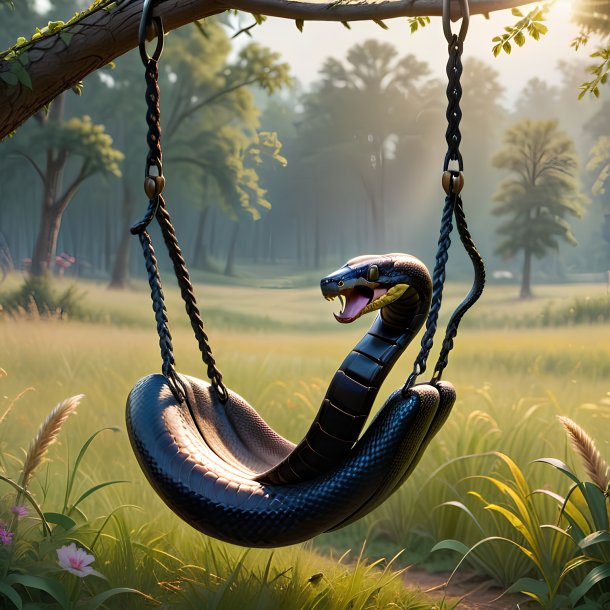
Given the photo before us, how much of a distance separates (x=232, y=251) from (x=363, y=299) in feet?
16.9

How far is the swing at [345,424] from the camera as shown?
4.29 feet

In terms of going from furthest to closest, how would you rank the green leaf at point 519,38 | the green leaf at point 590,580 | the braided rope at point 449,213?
the green leaf at point 590,580, the green leaf at point 519,38, the braided rope at point 449,213

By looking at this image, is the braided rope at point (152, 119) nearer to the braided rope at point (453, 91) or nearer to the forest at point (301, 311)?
the forest at point (301, 311)

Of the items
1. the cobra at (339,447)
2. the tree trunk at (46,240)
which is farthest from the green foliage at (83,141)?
the cobra at (339,447)

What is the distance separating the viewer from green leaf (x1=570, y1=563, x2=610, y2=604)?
233 cm

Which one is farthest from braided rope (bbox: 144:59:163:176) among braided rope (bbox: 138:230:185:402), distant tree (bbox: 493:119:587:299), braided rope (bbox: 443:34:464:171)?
distant tree (bbox: 493:119:587:299)

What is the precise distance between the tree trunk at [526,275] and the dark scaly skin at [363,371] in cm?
397

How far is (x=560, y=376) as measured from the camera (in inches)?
161

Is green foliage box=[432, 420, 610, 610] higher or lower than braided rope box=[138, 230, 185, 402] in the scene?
lower

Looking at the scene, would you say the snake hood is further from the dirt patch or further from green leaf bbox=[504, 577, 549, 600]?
the dirt patch

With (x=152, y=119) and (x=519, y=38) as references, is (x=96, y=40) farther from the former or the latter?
(x=519, y=38)

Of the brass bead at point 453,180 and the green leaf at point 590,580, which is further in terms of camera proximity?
the green leaf at point 590,580

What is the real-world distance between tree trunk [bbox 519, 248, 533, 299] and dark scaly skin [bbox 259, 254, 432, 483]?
13.0ft

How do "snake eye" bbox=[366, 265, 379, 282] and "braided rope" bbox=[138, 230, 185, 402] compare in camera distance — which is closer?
"snake eye" bbox=[366, 265, 379, 282]
